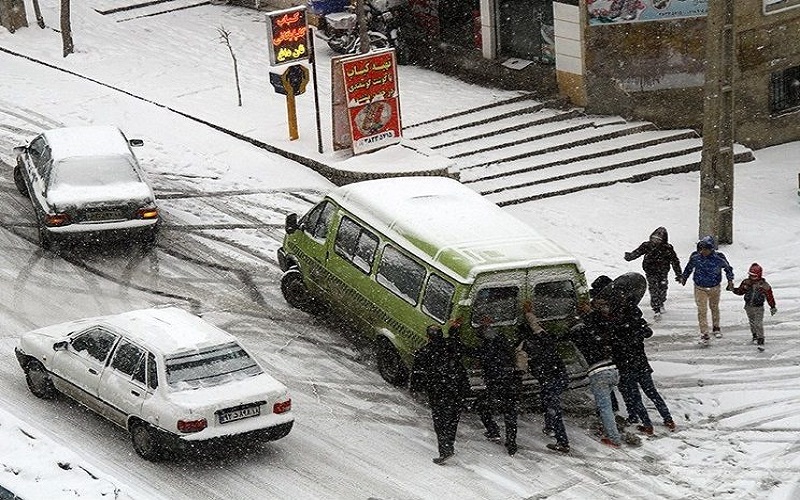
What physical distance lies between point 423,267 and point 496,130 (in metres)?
9.94

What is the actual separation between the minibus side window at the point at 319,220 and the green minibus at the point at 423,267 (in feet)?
0.04

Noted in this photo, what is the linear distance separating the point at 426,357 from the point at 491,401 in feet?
2.94

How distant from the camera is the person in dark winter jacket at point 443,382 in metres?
14.9

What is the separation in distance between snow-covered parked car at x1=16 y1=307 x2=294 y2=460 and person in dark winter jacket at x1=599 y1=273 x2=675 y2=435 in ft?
12.4

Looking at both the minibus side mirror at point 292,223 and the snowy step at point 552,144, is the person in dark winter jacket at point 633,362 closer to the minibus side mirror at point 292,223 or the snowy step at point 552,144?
the minibus side mirror at point 292,223

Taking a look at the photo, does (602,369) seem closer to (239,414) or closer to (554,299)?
(554,299)

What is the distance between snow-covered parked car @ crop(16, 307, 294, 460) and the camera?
46.4 ft

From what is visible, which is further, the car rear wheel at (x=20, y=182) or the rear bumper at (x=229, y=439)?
the car rear wheel at (x=20, y=182)

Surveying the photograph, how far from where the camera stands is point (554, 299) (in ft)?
51.9

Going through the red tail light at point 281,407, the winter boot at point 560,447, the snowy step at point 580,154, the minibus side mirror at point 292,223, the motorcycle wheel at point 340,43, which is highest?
the motorcycle wheel at point 340,43

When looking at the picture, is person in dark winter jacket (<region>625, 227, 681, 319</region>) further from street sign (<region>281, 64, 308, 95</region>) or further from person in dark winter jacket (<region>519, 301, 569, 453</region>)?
street sign (<region>281, 64, 308, 95</region>)

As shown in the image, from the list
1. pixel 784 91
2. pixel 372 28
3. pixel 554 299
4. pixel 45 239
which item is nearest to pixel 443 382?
pixel 554 299

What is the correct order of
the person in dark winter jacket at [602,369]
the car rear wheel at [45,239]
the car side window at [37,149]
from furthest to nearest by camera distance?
the car side window at [37,149], the car rear wheel at [45,239], the person in dark winter jacket at [602,369]

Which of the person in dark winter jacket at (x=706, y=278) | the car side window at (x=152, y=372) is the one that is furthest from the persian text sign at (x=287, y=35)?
the car side window at (x=152, y=372)
